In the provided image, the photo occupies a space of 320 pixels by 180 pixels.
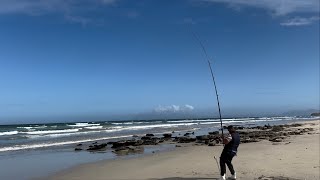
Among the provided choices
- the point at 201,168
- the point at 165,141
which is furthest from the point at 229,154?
the point at 165,141

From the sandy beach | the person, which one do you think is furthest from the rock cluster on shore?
the person

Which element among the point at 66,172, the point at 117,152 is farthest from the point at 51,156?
the point at 66,172

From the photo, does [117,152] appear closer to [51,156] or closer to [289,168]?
[51,156]

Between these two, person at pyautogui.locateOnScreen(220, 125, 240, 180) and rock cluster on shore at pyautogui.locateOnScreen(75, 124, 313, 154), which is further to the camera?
rock cluster on shore at pyautogui.locateOnScreen(75, 124, 313, 154)

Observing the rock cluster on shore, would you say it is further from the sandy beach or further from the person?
the person

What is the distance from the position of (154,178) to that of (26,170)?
199 inches

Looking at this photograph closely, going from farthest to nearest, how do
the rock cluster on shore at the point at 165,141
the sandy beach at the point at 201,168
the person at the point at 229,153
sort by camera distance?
the rock cluster on shore at the point at 165,141 < the sandy beach at the point at 201,168 < the person at the point at 229,153

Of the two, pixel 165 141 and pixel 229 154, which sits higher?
pixel 229 154

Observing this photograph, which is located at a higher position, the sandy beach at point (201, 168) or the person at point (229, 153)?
the person at point (229, 153)

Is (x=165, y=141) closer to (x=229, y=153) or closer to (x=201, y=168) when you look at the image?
(x=201, y=168)

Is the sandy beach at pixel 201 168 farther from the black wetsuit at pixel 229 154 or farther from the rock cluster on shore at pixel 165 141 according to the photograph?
the rock cluster on shore at pixel 165 141

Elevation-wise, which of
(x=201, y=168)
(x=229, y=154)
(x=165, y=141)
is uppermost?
(x=229, y=154)

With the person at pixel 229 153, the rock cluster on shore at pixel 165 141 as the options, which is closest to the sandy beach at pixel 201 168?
the person at pixel 229 153

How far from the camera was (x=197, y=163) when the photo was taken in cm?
1409
